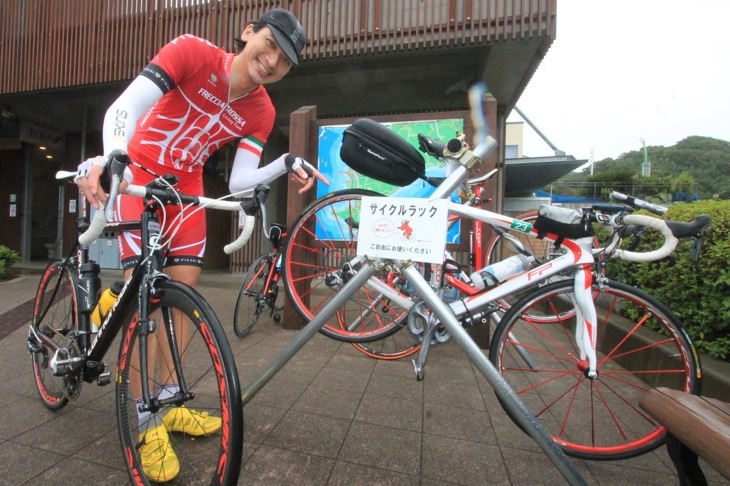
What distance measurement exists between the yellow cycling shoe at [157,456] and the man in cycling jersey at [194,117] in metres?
0.02

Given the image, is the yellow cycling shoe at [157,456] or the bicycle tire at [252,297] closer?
the yellow cycling shoe at [157,456]

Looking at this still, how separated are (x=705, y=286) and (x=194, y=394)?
2.85 m

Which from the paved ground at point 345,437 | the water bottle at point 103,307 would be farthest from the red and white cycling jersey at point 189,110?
the paved ground at point 345,437

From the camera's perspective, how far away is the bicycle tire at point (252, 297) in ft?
11.3

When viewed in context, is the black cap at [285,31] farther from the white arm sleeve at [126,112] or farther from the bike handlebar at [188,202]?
the bike handlebar at [188,202]

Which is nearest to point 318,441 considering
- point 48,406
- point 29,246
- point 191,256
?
point 191,256

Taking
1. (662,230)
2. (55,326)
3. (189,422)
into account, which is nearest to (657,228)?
(662,230)

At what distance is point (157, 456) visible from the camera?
1.39 meters

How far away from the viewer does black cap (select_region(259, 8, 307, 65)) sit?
5.39 ft

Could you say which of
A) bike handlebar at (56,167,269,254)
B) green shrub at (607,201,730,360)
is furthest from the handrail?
bike handlebar at (56,167,269,254)

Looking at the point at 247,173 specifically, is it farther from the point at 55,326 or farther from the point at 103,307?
the point at 55,326

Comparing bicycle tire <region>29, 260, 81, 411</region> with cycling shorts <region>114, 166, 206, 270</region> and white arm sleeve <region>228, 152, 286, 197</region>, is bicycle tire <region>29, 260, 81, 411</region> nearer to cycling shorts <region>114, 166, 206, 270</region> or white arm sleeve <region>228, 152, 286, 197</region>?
cycling shorts <region>114, 166, 206, 270</region>

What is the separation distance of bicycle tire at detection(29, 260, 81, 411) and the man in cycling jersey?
21.0 inches

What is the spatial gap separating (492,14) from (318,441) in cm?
571
